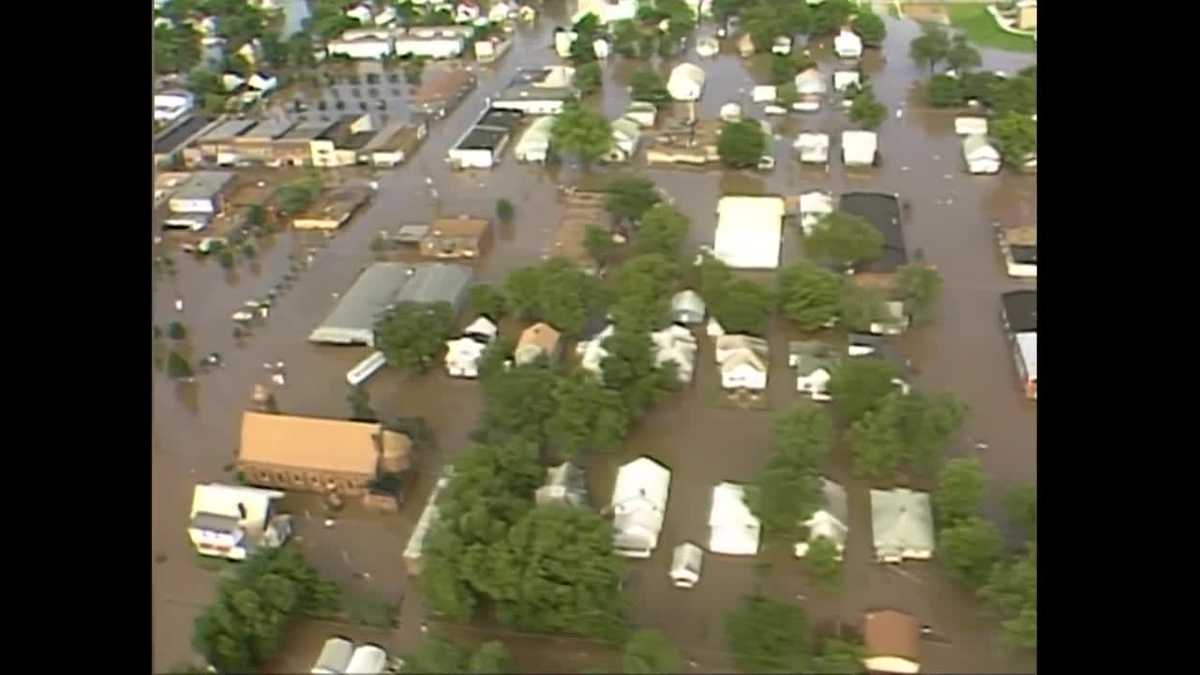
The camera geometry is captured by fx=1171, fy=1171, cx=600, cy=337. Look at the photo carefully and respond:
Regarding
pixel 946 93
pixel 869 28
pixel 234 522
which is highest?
pixel 869 28

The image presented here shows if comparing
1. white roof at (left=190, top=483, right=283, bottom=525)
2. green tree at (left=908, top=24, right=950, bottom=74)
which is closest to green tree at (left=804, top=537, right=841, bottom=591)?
white roof at (left=190, top=483, right=283, bottom=525)

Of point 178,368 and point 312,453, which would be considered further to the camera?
point 178,368

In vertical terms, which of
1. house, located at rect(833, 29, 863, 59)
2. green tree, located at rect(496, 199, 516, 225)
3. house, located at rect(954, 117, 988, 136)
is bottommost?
green tree, located at rect(496, 199, 516, 225)

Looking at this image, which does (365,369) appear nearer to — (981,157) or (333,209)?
(333,209)

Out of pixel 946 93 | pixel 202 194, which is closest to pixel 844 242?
pixel 946 93

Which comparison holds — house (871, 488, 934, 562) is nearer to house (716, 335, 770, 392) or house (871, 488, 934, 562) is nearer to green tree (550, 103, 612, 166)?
house (716, 335, 770, 392)

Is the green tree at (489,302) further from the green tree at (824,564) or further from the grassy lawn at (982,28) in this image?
the grassy lawn at (982,28)

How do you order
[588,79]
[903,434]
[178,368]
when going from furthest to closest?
1. [588,79]
2. [178,368]
3. [903,434]
